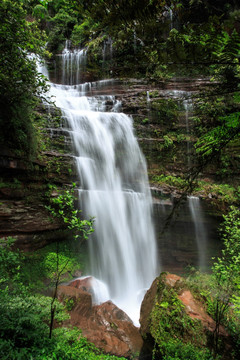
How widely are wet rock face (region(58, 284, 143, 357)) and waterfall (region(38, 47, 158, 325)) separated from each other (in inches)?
61.7

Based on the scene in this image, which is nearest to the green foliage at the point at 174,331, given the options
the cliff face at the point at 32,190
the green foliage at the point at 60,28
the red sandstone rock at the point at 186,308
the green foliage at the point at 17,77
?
the red sandstone rock at the point at 186,308

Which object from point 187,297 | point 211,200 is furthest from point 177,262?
point 187,297

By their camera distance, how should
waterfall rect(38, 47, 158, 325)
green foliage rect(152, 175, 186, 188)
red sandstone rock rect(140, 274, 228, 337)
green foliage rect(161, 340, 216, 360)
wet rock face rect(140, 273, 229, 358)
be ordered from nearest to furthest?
green foliage rect(161, 340, 216, 360) → wet rock face rect(140, 273, 229, 358) → red sandstone rock rect(140, 274, 228, 337) → waterfall rect(38, 47, 158, 325) → green foliage rect(152, 175, 186, 188)

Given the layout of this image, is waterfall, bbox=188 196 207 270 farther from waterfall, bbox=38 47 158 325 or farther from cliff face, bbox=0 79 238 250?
waterfall, bbox=38 47 158 325

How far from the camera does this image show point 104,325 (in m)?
4.84

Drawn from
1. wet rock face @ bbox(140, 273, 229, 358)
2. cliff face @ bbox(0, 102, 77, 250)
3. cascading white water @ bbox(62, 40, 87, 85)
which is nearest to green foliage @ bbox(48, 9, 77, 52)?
cascading white water @ bbox(62, 40, 87, 85)

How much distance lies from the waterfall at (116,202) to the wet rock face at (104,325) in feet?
5.14

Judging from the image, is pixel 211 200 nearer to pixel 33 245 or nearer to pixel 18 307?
pixel 33 245

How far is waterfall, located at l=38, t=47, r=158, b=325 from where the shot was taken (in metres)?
8.14

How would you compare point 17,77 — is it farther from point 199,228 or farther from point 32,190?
point 199,228

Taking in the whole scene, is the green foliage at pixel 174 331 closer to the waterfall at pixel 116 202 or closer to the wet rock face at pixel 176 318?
the wet rock face at pixel 176 318

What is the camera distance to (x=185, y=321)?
12.7 ft

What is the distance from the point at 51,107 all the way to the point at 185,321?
10.1m

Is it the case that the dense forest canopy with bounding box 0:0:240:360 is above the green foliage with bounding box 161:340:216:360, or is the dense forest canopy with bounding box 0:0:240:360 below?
above
